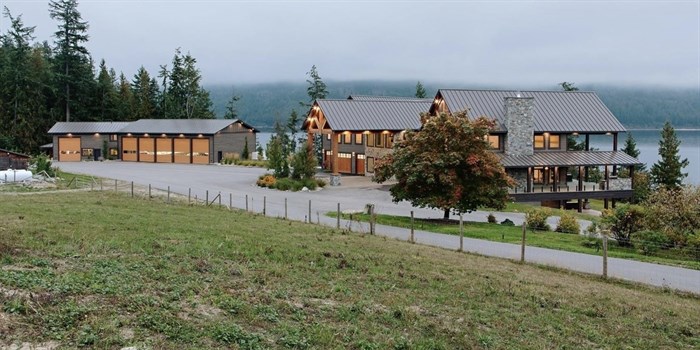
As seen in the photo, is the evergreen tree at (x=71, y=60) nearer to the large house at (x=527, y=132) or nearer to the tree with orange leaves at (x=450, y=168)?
the large house at (x=527, y=132)

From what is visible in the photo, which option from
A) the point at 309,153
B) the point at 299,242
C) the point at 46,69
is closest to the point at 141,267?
the point at 299,242

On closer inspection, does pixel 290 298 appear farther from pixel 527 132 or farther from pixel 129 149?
pixel 129 149

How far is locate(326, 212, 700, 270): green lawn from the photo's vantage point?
21.4 m

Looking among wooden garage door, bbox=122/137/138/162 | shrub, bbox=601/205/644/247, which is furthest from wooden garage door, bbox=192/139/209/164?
shrub, bbox=601/205/644/247

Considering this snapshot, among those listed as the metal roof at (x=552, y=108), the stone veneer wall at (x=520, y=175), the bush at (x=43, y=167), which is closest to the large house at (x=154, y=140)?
the bush at (x=43, y=167)

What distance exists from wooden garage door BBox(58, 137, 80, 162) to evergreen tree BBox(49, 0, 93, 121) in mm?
11657

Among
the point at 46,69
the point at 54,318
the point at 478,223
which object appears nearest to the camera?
the point at 54,318

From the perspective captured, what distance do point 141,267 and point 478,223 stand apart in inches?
814

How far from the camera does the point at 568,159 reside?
49219mm

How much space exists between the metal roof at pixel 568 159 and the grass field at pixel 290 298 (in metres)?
29.6

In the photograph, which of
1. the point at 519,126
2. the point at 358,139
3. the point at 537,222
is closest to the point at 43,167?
the point at 358,139

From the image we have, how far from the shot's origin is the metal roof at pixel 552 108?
50.9 metres

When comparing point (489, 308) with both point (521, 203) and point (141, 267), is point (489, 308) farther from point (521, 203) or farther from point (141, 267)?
point (521, 203)

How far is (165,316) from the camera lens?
9.29 m
